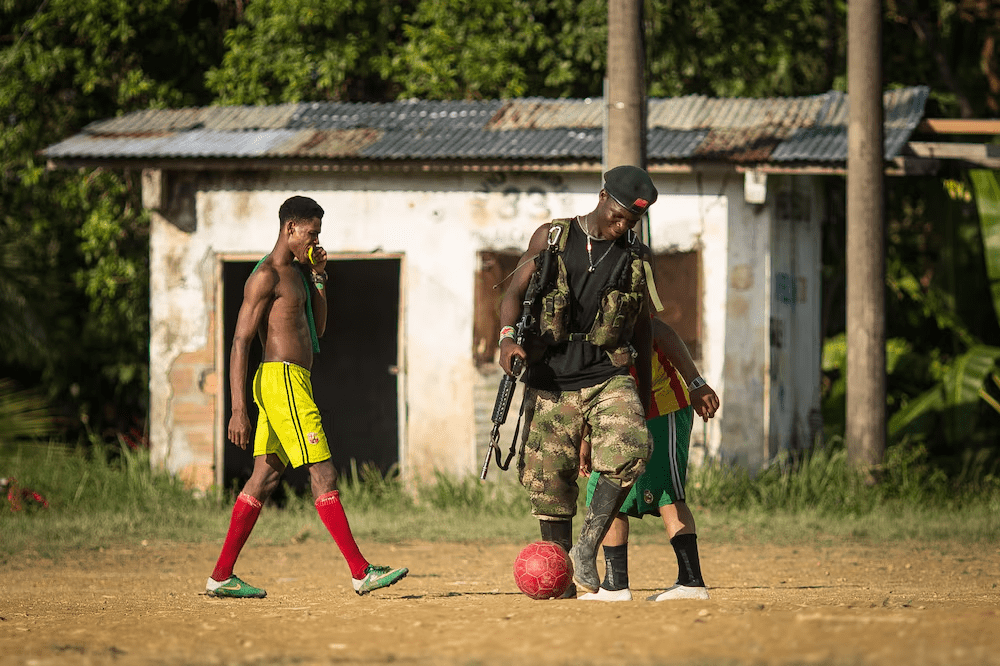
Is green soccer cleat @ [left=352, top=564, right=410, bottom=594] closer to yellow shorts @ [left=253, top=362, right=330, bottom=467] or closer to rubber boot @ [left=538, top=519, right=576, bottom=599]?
yellow shorts @ [left=253, top=362, right=330, bottom=467]

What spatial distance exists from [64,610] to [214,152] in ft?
19.4

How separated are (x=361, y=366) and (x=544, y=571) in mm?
9088

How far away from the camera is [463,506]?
10266 mm

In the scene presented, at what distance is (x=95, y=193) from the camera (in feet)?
48.6

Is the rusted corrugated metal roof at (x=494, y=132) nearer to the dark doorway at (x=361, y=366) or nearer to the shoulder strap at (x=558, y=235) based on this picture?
the dark doorway at (x=361, y=366)

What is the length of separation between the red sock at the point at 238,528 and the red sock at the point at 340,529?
332 millimetres

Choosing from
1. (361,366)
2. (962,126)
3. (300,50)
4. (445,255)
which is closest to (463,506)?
(445,255)

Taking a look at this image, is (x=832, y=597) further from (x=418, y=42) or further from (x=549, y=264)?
(x=418, y=42)

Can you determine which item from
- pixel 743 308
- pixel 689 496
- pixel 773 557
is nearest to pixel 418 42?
pixel 743 308

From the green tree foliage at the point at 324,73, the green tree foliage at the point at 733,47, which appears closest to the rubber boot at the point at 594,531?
the green tree foliage at the point at 324,73

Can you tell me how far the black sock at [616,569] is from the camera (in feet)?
18.0

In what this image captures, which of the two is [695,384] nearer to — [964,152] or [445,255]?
[445,255]

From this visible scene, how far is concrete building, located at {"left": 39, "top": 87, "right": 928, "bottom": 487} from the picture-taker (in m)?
10.3

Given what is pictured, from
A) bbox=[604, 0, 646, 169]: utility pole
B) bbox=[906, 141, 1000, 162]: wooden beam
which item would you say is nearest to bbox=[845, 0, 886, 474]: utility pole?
bbox=[906, 141, 1000, 162]: wooden beam
